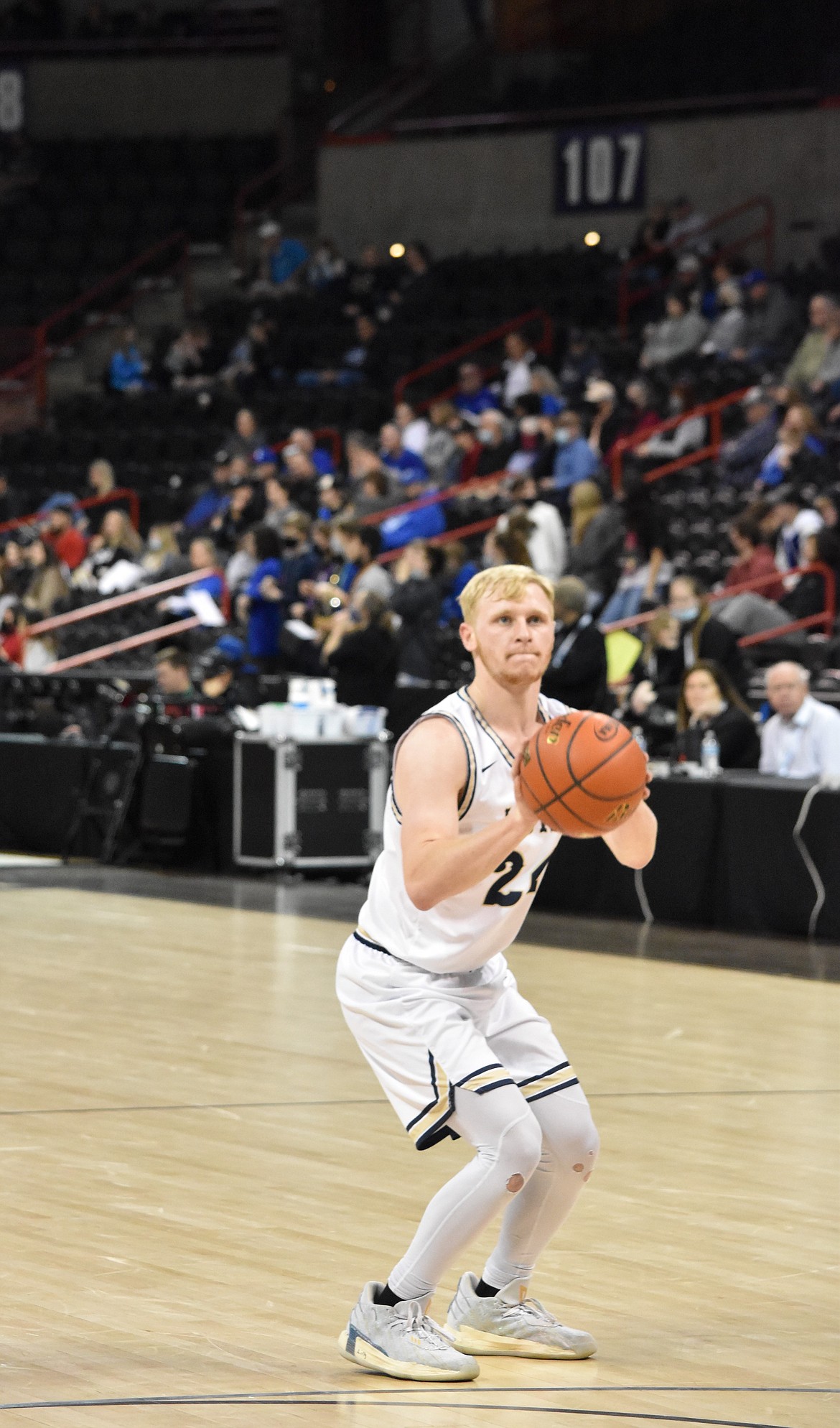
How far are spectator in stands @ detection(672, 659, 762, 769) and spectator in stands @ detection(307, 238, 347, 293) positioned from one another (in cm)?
1226

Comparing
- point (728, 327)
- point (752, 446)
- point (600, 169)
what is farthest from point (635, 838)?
point (600, 169)

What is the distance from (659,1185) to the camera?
6047 millimetres

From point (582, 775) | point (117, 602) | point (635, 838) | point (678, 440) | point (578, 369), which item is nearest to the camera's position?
point (582, 775)

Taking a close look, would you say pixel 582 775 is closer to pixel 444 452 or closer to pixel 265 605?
pixel 265 605

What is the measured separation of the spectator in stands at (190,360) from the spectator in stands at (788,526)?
9.72 m

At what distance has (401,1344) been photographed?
14.1 ft

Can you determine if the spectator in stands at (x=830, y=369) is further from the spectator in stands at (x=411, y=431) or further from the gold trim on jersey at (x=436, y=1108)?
the gold trim on jersey at (x=436, y=1108)

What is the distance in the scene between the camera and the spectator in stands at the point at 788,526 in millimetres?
14812

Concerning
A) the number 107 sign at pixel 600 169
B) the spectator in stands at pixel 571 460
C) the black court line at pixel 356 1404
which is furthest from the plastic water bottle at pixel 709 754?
the number 107 sign at pixel 600 169

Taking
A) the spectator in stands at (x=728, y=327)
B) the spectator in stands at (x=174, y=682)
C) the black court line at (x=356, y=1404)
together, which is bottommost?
the black court line at (x=356, y=1404)

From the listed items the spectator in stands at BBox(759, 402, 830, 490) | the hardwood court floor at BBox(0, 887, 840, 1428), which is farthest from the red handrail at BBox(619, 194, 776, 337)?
the hardwood court floor at BBox(0, 887, 840, 1428)

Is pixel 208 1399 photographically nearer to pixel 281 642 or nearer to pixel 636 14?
pixel 281 642

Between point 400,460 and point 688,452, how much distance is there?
243 cm

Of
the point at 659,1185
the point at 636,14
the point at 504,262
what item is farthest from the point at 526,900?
the point at 636,14
